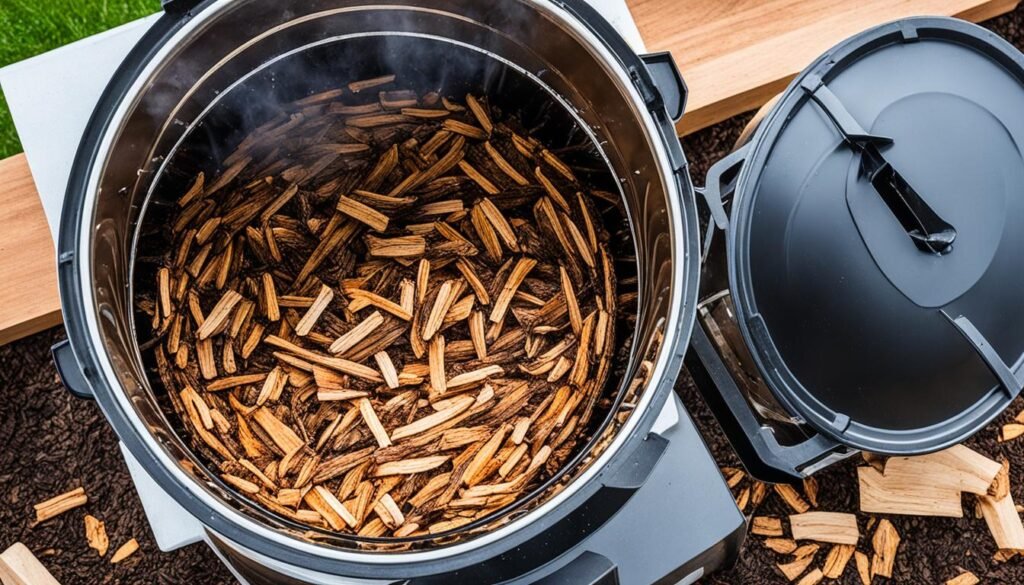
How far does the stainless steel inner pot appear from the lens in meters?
0.77

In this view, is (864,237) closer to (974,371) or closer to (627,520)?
(974,371)

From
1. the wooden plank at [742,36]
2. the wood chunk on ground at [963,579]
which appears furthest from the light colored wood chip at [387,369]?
the wood chunk on ground at [963,579]

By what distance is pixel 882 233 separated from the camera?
1007 mm

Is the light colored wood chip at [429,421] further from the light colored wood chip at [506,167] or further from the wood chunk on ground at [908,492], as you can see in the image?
the wood chunk on ground at [908,492]

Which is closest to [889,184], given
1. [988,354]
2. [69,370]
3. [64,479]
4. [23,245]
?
[988,354]

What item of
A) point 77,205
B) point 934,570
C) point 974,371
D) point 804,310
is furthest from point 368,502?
point 934,570

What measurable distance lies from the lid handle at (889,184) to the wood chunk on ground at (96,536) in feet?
3.81

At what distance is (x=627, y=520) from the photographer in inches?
43.4

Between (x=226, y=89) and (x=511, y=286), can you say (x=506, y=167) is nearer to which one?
(x=511, y=286)

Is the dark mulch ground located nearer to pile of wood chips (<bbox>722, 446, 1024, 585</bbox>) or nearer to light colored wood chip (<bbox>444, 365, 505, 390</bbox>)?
light colored wood chip (<bbox>444, 365, 505, 390</bbox>)

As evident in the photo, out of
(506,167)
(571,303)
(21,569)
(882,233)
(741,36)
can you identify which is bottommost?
(21,569)

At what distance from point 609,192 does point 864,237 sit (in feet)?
0.97

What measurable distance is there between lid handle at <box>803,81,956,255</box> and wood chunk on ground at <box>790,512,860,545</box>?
55 cm

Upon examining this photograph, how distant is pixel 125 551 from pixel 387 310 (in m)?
0.60
